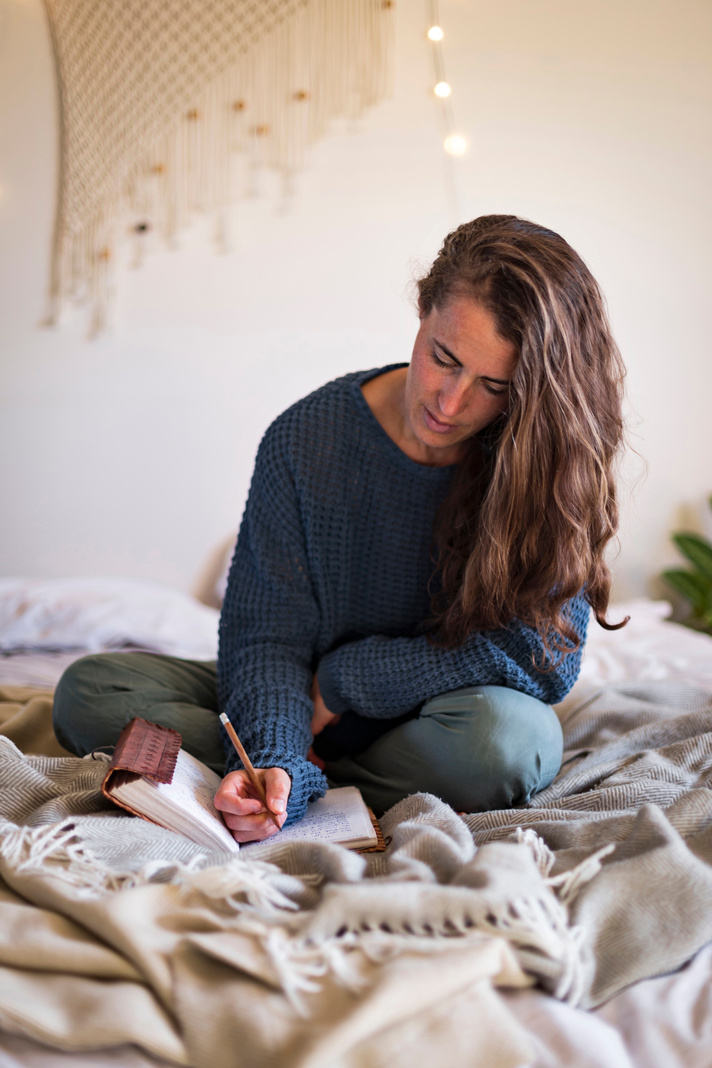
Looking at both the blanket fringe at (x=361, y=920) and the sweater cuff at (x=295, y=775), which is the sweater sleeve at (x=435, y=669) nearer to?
the sweater cuff at (x=295, y=775)

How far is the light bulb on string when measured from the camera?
2.34 metres

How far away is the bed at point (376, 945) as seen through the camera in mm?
553

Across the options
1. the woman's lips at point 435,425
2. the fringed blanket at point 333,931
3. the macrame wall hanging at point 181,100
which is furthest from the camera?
the macrame wall hanging at point 181,100

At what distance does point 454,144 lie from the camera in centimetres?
234

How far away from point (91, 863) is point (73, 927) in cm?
8

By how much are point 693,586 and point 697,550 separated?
0.11 meters

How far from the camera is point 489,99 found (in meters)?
2.36

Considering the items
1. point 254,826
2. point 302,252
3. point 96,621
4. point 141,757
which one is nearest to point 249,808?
point 254,826

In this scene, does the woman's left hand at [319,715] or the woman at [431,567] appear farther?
the woman's left hand at [319,715]

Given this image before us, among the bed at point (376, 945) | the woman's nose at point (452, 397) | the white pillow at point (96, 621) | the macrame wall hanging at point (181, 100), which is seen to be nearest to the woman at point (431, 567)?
the woman's nose at point (452, 397)

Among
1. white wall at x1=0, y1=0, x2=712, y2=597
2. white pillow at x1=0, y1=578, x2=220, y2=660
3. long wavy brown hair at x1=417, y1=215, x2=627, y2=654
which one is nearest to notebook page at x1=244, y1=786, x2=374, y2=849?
long wavy brown hair at x1=417, y1=215, x2=627, y2=654

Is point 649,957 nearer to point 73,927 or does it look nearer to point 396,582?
point 73,927

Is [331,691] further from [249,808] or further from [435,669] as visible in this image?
[249,808]

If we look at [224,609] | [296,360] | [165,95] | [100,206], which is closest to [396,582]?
[224,609]
